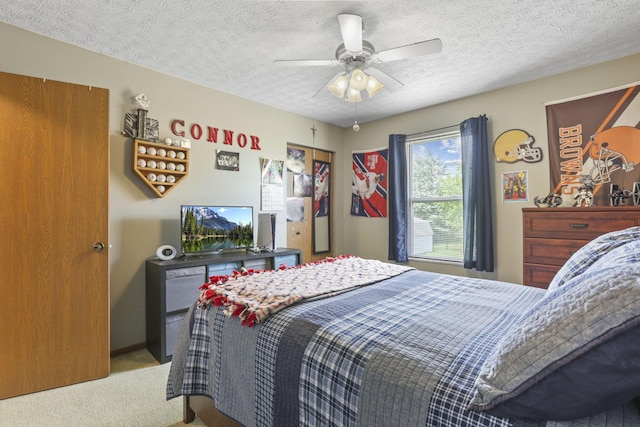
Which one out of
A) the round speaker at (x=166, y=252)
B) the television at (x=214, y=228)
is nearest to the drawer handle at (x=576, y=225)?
the television at (x=214, y=228)

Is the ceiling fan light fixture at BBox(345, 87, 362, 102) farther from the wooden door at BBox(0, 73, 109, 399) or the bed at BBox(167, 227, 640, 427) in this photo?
the wooden door at BBox(0, 73, 109, 399)

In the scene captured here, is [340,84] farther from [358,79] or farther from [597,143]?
[597,143]

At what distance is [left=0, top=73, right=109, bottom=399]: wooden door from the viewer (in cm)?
204

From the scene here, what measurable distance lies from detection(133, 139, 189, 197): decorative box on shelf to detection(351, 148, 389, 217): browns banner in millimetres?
2477

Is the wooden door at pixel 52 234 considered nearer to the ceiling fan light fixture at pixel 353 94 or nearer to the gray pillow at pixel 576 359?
the ceiling fan light fixture at pixel 353 94

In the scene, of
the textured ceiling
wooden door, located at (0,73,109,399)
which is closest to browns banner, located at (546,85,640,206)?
the textured ceiling

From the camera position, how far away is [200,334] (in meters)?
1.56

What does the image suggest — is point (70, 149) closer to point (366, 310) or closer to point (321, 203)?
point (366, 310)

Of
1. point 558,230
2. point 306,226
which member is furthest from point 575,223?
point 306,226

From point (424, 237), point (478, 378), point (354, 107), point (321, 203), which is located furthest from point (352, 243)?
point (478, 378)

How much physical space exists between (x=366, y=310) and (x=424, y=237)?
298 centimetres

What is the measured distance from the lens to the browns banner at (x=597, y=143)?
2.65 metres

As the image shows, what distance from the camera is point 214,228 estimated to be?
310 cm

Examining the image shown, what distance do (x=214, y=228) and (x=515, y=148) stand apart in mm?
3177
